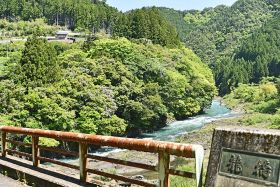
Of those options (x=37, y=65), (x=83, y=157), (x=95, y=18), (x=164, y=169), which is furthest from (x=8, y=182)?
(x=95, y=18)

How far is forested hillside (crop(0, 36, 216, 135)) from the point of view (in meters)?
37.0

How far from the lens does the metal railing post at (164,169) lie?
5.09 m

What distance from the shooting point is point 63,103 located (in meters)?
38.3

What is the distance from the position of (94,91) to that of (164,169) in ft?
120

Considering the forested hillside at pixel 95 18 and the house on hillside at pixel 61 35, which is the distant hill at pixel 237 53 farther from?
the house on hillside at pixel 61 35

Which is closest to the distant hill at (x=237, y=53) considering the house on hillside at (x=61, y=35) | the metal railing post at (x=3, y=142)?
the house on hillside at (x=61, y=35)

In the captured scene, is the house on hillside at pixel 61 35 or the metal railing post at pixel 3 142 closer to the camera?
the metal railing post at pixel 3 142

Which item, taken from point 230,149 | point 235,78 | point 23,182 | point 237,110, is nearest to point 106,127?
point 23,182

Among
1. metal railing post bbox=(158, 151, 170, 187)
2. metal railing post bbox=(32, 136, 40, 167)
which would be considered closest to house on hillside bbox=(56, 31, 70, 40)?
metal railing post bbox=(32, 136, 40, 167)

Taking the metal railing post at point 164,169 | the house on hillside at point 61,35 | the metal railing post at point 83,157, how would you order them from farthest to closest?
the house on hillside at point 61,35, the metal railing post at point 83,157, the metal railing post at point 164,169

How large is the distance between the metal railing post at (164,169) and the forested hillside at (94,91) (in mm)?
28436

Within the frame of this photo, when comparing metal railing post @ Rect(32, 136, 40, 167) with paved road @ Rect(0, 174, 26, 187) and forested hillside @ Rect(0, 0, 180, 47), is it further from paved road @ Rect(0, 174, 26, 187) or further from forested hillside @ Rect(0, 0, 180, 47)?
forested hillside @ Rect(0, 0, 180, 47)

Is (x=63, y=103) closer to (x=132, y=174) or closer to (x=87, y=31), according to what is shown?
(x=132, y=174)

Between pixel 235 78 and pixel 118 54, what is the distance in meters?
69.1
